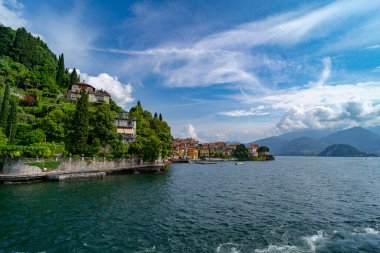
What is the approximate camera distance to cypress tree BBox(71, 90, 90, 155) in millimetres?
56375

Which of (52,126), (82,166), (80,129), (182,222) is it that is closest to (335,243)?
(182,222)

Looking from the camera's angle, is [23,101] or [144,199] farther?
[23,101]

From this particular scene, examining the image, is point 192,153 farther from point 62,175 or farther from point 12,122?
point 62,175

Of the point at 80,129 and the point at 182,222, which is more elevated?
the point at 80,129

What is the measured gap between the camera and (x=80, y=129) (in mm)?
57125

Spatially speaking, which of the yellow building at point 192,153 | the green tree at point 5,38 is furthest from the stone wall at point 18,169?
the yellow building at point 192,153

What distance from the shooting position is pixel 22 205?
27047 mm

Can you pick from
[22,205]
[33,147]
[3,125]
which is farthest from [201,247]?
[3,125]

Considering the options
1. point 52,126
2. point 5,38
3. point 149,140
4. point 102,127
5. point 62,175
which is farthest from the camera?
point 5,38

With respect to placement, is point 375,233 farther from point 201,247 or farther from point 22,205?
point 22,205

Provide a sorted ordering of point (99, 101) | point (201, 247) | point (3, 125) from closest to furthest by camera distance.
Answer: point (201, 247) < point (3, 125) < point (99, 101)

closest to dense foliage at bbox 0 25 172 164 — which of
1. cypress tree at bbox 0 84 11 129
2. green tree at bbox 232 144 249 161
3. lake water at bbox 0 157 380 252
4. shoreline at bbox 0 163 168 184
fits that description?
cypress tree at bbox 0 84 11 129

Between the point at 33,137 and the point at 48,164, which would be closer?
the point at 48,164

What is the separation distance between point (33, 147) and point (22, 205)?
22.1 meters
